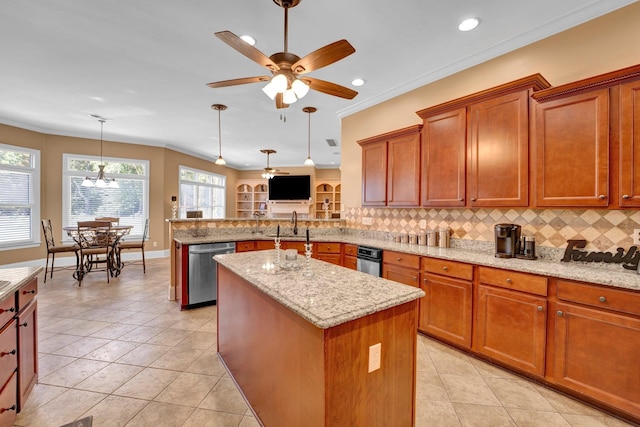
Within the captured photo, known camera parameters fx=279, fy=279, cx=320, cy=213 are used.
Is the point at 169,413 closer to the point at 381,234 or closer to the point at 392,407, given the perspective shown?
the point at 392,407

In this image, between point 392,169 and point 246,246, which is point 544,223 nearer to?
point 392,169

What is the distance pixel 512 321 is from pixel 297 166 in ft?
29.0

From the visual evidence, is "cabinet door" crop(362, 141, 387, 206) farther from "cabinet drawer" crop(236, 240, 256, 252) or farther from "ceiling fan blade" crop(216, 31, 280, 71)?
"ceiling fan blade" crop(216, 31, 280, 71)

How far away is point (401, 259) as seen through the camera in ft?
10.2

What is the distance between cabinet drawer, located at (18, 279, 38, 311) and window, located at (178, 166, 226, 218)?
20.6 ft

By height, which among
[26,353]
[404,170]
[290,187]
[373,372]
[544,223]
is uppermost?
[290,187]

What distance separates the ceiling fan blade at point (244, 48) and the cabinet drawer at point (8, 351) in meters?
2.09

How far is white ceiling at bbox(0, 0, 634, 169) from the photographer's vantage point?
2.35 m

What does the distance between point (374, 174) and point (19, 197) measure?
7.01 m

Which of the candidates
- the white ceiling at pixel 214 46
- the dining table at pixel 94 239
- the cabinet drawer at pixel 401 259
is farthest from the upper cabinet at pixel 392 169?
the dining table at pixel 94 239

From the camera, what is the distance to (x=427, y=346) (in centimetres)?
280

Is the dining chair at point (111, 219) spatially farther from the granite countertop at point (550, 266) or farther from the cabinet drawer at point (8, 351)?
the granite countertop at point (550, 266)

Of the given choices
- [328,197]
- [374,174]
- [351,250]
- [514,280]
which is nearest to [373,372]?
[514,280]

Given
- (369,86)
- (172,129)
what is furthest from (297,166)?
(369,86)
